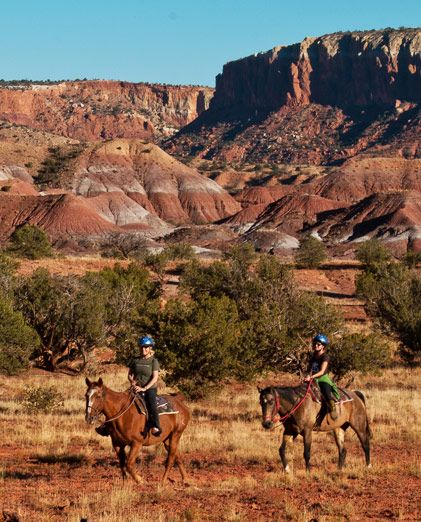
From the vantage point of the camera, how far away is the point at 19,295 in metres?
37.0

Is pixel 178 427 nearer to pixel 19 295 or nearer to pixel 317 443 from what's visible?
pixel 317 443

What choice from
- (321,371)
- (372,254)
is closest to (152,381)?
(321,371)

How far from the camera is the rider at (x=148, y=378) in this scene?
1327 cm

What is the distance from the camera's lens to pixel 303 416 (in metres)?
14.5

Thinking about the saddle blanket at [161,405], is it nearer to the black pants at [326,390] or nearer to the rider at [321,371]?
the rider at [321,371]

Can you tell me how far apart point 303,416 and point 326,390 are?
67cm

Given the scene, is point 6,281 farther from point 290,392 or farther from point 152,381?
point 152,381

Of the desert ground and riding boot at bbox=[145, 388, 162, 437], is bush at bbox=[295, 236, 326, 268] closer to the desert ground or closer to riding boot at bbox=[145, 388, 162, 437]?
the desert ground

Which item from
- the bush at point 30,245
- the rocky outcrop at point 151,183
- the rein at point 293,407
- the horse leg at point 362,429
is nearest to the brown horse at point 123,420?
the rein at point 293,407

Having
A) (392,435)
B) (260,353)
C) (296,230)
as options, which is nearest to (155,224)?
(296,230)

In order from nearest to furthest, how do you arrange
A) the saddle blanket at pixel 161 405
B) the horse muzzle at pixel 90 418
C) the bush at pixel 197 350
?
the horse muzzle at pixel 90 418, the saddle blanket at pixel 161 405, the bush at pixel 197 350

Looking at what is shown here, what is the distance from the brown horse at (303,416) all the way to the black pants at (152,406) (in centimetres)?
192

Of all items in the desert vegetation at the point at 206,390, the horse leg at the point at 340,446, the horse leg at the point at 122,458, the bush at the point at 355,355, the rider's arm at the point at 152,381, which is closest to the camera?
the desert vegetation at the point at 206,390

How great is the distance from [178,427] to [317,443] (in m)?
5.71
